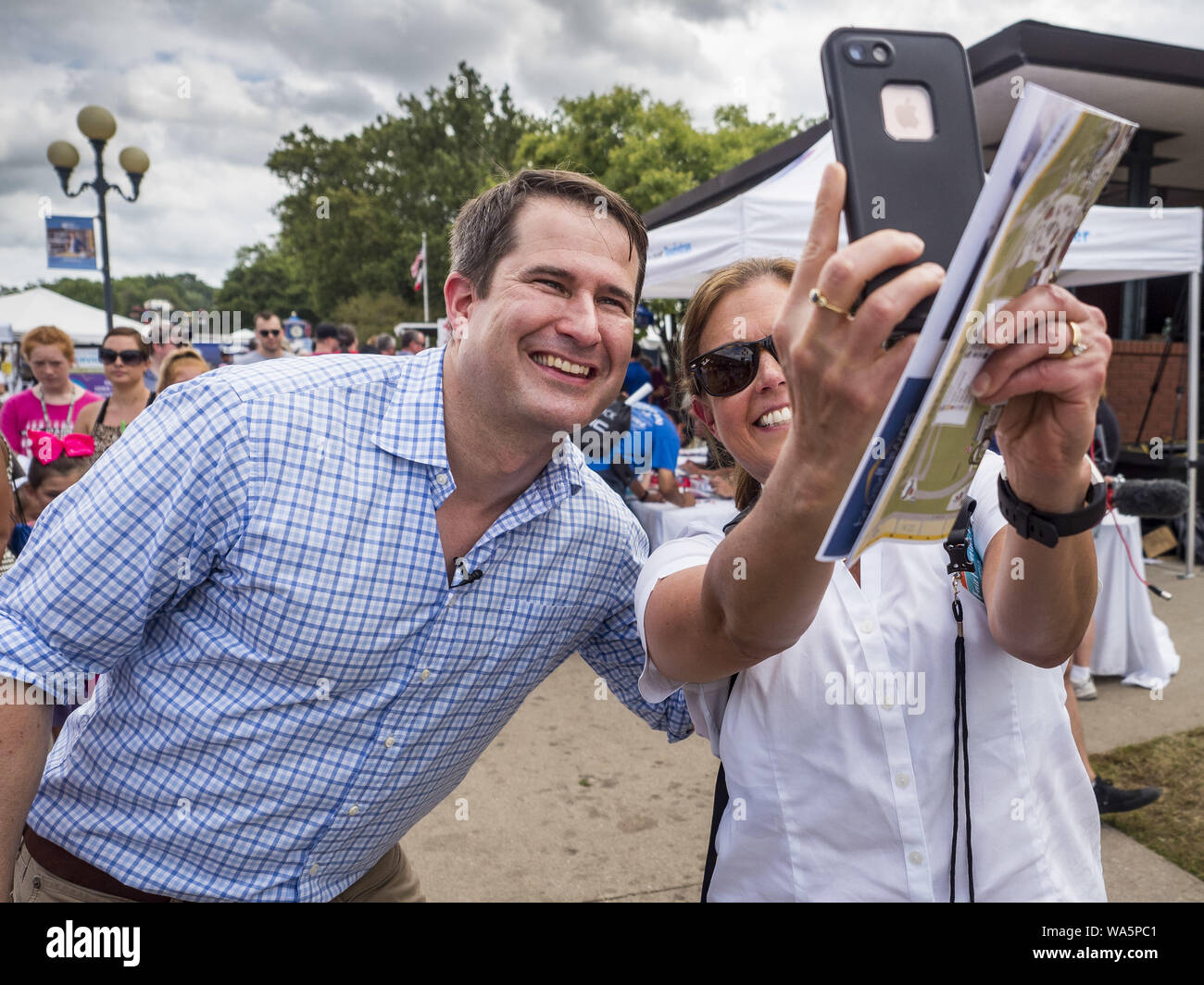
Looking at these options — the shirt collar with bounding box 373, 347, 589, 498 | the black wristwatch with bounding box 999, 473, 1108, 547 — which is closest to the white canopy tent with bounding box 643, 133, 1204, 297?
the shirt collar with bounding box 373, 347, 589, 498

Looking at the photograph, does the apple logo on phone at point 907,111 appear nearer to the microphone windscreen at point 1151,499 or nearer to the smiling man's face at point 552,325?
the smiling man's face at point 552,325

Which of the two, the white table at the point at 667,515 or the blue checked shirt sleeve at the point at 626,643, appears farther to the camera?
the white table at the point at 667,515

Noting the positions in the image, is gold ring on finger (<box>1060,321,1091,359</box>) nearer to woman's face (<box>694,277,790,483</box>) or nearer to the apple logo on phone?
the apple logo on phone

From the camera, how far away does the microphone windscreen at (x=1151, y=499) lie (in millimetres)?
5066

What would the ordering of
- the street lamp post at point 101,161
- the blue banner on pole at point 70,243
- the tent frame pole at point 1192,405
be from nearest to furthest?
1. the tent frame pole at point 1192,405
2. the street lamp post at point 101,161
3. the blue banner on pole at point 70,243

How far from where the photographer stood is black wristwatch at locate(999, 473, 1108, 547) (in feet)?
3.27

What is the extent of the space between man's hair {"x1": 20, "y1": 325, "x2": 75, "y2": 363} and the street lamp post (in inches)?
134

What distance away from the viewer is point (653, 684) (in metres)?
1.43

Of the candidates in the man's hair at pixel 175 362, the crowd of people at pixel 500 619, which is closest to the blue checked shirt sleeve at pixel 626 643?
the crowd of people at pixel 500 619

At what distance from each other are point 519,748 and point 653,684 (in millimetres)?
3456

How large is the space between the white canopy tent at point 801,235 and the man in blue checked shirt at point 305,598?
14.5 ft

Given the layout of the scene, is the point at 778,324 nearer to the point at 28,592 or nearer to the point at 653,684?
the point at 653,684
